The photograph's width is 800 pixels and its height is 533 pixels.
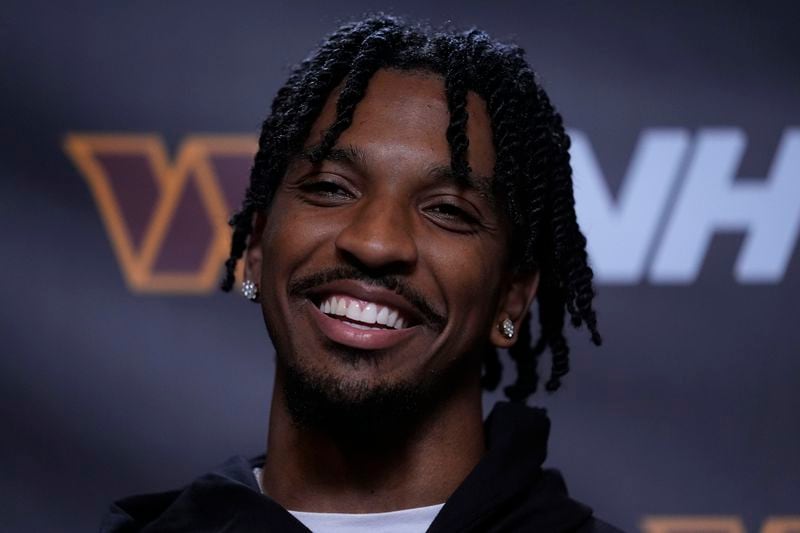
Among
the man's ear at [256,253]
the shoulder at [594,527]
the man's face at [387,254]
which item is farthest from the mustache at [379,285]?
the shoulder at [594,527]

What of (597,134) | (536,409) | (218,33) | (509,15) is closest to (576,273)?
(536,409)

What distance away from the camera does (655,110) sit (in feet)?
9.61

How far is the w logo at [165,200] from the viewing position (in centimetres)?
294

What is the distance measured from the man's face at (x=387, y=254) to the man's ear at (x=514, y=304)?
4cm

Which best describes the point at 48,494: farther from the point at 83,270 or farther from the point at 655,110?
the point at 655,110

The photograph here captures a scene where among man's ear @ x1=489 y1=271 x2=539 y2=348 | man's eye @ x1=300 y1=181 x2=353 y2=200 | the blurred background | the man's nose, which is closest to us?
the man's nose

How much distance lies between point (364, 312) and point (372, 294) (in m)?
0.03

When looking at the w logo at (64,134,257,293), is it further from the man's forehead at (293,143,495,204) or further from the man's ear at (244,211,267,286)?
the man's forehead at (293,143,495,204)

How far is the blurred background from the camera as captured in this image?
9.36ft

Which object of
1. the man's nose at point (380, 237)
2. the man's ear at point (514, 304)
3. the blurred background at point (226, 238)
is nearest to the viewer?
the man's nose at point (380, 237)

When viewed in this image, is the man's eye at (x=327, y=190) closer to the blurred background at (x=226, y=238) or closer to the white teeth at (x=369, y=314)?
the white teeth at (x=369, y=314)

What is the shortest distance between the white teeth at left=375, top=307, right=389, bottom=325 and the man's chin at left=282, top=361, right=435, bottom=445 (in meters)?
0.10

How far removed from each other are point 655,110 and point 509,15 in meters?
0.42

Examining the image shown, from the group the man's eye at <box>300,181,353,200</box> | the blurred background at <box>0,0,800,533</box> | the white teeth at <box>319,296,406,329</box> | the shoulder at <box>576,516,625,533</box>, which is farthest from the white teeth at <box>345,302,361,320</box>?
the blurred background at <box>0,0,800,533</box>
